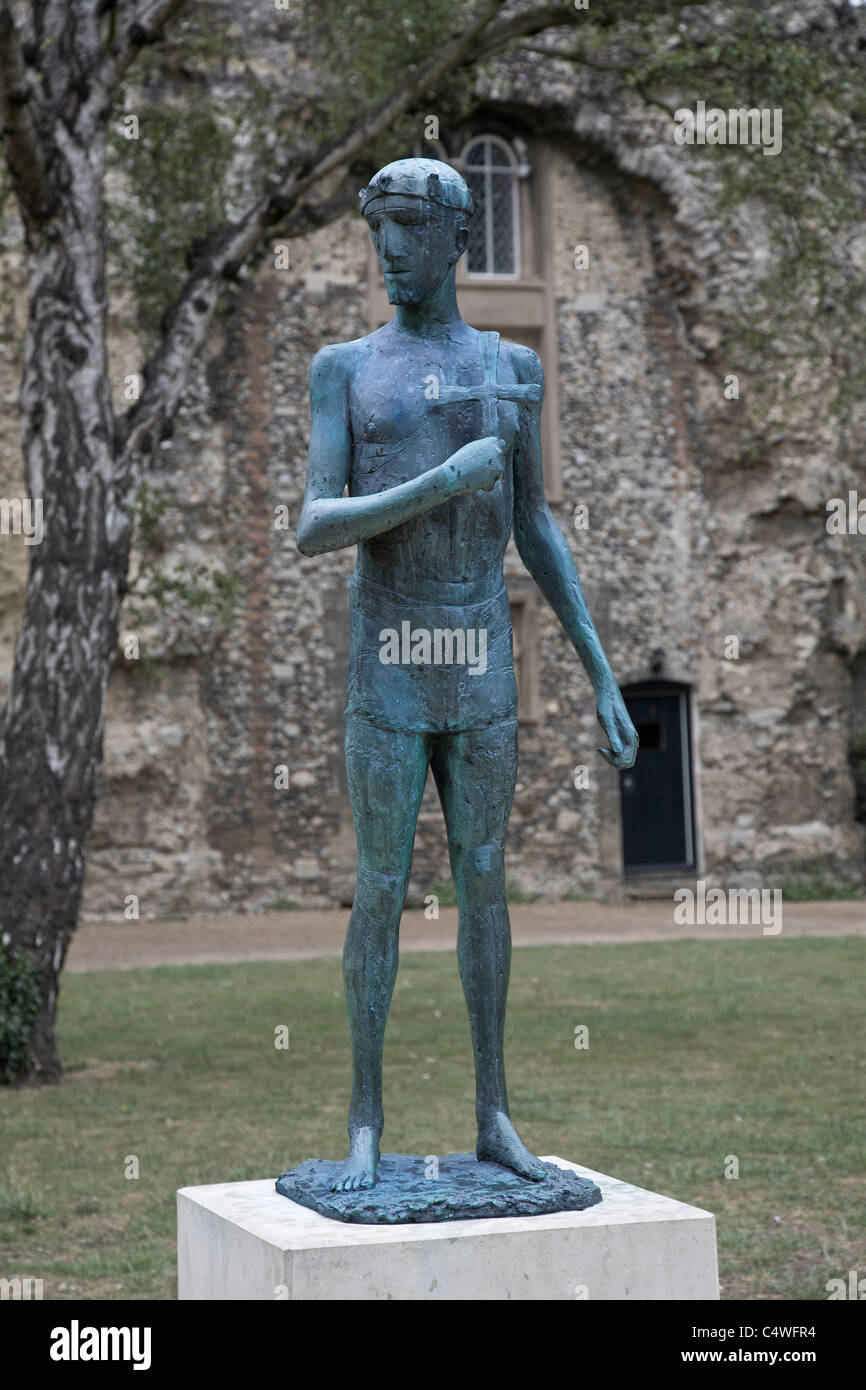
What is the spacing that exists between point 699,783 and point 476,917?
16760 mm

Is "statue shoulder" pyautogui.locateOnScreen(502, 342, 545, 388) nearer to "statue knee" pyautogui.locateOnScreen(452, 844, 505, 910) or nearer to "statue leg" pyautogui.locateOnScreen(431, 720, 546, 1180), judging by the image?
"statue leg" pyautogui.locateOnScreen(431, 720, 546, 1180)

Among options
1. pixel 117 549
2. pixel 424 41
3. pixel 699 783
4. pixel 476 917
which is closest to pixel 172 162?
pixel 424 41

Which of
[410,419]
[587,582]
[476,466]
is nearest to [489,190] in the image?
[587,582]

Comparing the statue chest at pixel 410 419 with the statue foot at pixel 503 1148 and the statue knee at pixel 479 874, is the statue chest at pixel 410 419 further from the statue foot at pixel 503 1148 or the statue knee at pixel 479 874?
the statue foot at pixel 503 1148

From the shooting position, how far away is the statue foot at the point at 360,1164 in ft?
13.5

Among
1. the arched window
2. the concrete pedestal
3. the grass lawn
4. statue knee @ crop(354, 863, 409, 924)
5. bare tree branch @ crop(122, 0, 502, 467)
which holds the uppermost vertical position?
the arched window

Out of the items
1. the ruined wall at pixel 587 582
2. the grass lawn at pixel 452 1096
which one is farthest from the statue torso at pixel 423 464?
the ruined wall at pixel 587 582

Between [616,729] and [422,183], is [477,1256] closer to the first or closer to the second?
[616,729]

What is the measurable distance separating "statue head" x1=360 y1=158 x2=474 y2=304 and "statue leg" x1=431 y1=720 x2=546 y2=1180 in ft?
3.83

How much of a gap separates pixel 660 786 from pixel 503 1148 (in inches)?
669

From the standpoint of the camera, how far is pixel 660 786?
21.1 meters

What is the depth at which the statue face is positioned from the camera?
426cm

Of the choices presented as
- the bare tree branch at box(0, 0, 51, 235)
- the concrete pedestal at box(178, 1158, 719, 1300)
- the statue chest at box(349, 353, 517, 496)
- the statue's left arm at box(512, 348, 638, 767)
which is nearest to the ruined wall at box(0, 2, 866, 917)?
the bare tree branch at box(0, 0, 51, 235)
